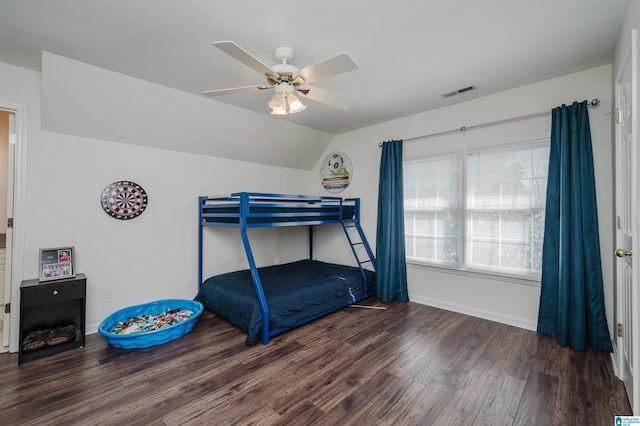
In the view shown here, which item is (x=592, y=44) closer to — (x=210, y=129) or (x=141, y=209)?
(x=210, y=129)

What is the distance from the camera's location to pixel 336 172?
4582 millimetres

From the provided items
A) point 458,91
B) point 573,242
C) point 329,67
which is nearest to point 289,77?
point 329,67

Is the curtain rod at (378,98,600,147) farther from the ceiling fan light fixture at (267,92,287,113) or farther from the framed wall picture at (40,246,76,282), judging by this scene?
the framed wall picture at (40,246,76,282)

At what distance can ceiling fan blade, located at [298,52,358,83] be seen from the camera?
164 centimetres

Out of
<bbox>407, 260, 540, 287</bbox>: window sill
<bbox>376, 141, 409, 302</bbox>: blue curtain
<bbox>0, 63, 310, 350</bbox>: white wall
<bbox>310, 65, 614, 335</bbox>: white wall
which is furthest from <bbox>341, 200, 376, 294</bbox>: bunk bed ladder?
<bbox>0, 63, 310, 350</bbox>: white wall

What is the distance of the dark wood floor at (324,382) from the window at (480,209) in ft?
2.62

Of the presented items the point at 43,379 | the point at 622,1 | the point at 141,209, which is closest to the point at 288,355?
the point at 43,379

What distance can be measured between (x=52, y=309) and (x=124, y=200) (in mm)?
1179

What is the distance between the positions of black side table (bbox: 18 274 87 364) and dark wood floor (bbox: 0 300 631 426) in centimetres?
9

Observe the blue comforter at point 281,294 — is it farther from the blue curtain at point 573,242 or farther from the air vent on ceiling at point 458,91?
the air vent on ceiling at point 458,91

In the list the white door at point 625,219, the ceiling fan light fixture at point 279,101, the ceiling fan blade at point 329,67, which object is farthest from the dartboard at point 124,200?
the white door at point 625,219

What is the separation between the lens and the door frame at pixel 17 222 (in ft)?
7.93

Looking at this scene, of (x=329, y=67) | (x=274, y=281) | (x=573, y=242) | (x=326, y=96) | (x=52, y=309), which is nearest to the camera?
(x=329, y=67)

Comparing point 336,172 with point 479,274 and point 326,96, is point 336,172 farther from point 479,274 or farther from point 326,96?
point 479,274
